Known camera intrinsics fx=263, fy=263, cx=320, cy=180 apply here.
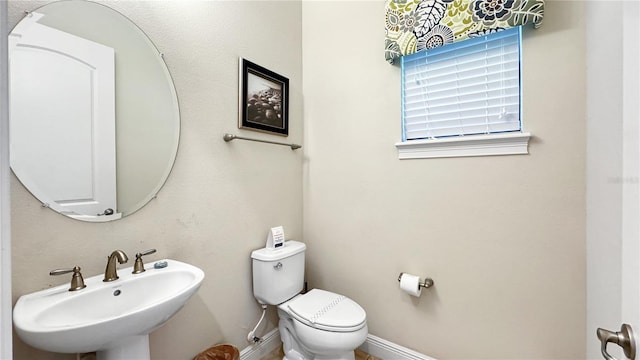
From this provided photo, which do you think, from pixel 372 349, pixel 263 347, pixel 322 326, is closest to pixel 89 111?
pixel 322 326

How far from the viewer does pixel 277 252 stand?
161 cm

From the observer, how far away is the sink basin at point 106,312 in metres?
0.73

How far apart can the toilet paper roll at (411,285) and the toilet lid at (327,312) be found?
0.28 metres

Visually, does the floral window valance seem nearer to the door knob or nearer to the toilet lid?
the door knob

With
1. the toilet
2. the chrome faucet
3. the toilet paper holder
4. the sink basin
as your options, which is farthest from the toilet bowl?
the chrome faucet

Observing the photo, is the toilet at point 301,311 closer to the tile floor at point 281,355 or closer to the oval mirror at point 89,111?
the tile floor at point 281,355

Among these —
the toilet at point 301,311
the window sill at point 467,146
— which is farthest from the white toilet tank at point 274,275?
the window sill at point 467,146

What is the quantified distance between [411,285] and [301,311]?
0.64 meters

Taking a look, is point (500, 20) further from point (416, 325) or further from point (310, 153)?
point (416, 325)

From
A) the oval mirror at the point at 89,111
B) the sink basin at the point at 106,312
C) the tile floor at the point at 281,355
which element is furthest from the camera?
the tile floor at the point at 281,355

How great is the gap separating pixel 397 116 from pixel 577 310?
1.27 metres

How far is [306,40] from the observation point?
78.4 inches

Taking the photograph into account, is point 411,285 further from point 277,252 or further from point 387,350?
point 277,252

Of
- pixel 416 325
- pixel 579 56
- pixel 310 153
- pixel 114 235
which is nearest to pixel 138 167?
pixel 114 235
